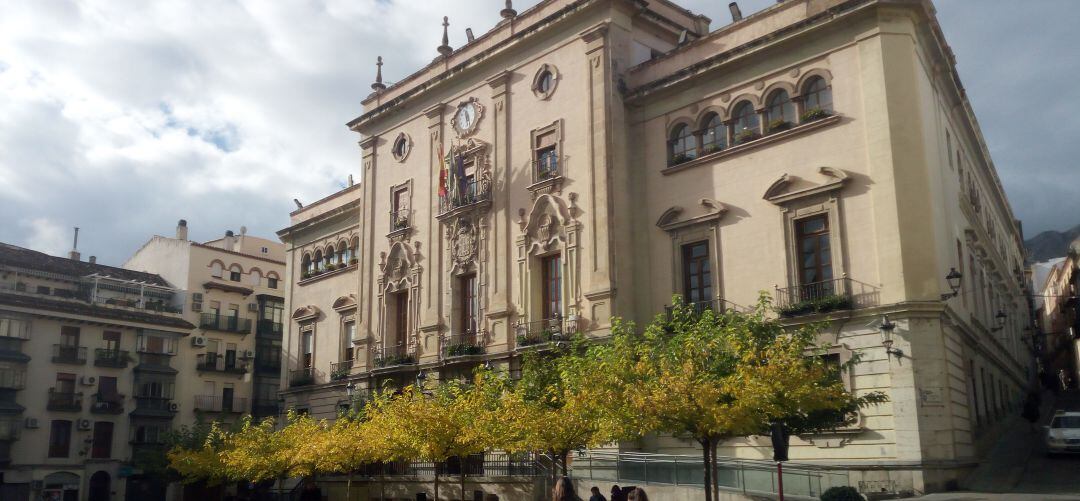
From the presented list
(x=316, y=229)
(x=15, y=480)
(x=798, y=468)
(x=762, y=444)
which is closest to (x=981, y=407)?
(x=762, y=444)

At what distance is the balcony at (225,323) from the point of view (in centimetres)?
5897

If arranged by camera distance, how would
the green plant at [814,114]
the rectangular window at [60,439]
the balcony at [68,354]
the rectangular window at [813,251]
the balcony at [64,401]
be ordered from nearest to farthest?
the rectangular window at [813,251]
the green plant at [814,114]
the rectangular window at [60,439]
the balcony at [64,401]
the balcony at [68,354]

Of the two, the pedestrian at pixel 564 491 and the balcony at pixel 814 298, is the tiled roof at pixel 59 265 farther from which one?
the pedestrian at pixel 564 491

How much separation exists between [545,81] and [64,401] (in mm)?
32723

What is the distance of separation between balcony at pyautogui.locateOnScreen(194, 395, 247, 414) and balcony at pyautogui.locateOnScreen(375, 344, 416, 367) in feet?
76.1

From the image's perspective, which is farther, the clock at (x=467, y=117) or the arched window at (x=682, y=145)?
the clock at (x=467, y=117)

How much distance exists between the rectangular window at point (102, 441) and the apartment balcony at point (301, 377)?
13.3 metres

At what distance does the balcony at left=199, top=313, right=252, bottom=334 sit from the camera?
5897 centimetres

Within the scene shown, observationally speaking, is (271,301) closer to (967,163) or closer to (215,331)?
(215,331)

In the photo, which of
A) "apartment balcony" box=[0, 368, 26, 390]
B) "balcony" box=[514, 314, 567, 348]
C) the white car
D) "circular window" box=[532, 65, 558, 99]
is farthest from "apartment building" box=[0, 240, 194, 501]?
A: the white car

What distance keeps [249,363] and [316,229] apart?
17.6m

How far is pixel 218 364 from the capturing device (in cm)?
5869

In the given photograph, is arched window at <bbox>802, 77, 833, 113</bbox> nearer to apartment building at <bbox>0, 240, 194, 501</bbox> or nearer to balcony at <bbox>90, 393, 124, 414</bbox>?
apartment building at <bbox>0, 240, 194, 501</bbox>

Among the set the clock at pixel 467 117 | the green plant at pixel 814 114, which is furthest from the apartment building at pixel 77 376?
the green plant at pixel 814 114
